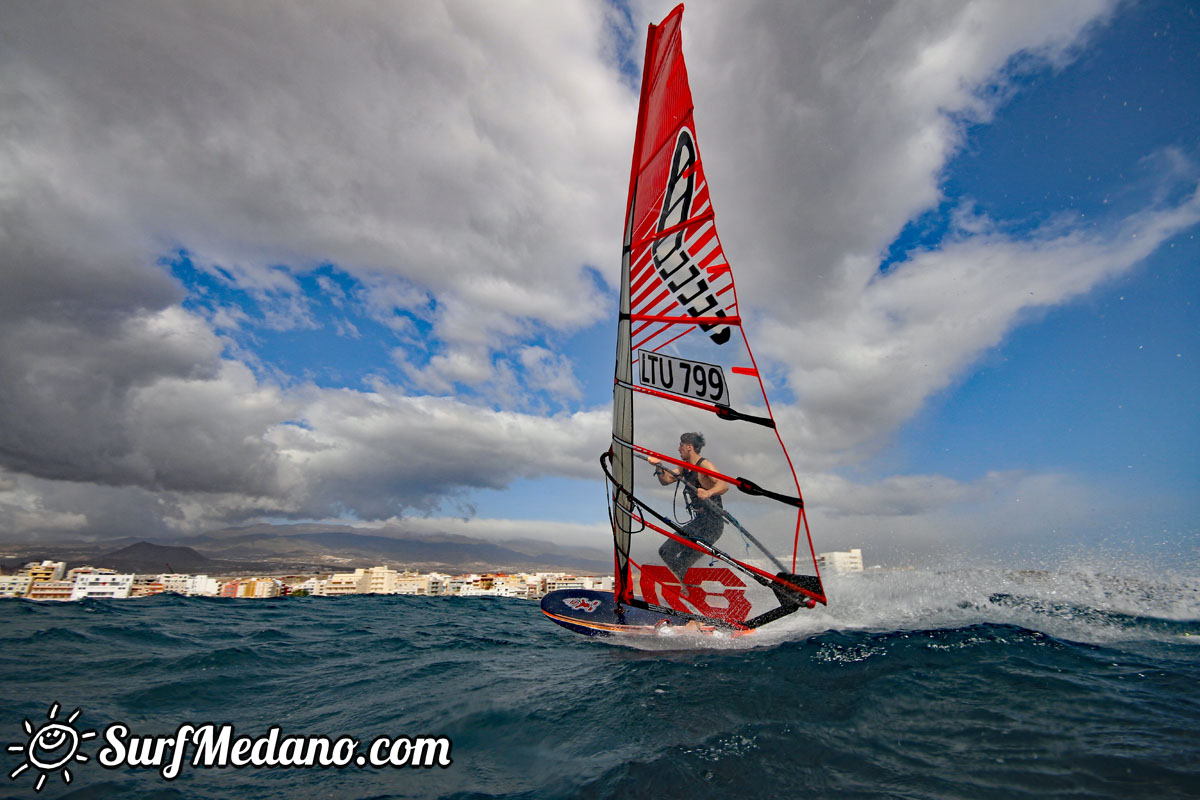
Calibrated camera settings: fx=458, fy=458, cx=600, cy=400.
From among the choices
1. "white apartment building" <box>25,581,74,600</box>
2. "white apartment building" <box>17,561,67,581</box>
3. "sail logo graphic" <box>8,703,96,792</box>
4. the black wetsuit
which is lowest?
"white apartment building" <box>25,581,74,600</box>

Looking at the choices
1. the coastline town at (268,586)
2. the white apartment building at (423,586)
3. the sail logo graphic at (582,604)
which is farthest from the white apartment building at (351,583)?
the sail logo graphic at (582,604)

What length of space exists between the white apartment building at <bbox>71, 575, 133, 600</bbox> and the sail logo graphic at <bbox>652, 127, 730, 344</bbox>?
8554cm

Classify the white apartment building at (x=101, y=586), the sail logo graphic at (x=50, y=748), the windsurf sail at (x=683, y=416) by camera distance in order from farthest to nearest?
the white apartment building at (x=101, y=586), the windsurf sail at (x=683, y=416), the sail logo graphic at (x=50, y=748)

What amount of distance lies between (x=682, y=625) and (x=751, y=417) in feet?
11.0

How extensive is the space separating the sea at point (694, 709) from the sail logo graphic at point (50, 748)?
0.8 inches

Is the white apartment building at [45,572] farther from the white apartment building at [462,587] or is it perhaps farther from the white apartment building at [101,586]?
the white apartment building at [462,587]

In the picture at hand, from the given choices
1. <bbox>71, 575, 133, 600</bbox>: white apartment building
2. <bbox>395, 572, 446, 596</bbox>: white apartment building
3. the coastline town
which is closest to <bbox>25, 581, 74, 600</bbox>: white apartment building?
the coastline town

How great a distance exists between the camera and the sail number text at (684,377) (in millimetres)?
6824

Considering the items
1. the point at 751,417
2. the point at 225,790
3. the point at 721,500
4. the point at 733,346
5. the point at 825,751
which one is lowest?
the point at 225,790

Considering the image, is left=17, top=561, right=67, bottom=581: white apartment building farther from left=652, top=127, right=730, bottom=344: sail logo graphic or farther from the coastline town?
left=652, top=127, right=730, bottom=344: sail logo graphic

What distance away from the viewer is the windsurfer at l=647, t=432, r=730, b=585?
680cm

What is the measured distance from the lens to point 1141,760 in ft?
9.21

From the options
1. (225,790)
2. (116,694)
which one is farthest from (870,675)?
(116,694)

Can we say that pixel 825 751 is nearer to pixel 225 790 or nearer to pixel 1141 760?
pixel 1141 760
